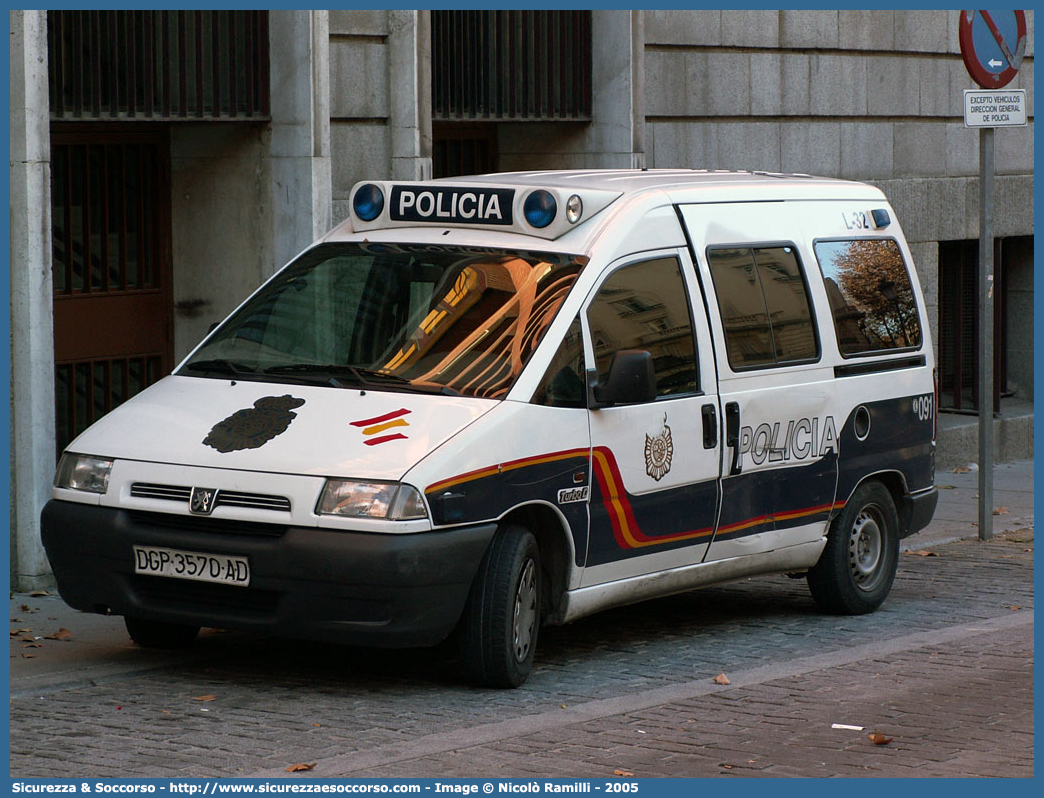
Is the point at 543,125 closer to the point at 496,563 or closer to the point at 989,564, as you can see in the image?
the point at 989,564

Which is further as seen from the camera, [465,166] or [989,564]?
[465,166]

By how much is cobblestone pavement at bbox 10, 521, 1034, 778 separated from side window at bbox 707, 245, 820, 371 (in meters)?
1.36

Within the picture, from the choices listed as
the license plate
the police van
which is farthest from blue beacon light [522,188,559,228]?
the license plate

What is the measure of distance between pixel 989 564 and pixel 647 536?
13.8ft

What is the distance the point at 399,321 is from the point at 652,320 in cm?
111

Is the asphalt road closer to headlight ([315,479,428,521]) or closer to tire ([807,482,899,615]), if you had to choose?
tire ([807,482,899,615])

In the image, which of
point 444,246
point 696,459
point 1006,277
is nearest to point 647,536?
point 696,459

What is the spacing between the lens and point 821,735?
671cm

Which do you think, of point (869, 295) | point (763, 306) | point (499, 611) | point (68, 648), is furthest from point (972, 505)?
point (68, 648)

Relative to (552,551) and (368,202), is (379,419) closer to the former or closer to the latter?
(552,551)

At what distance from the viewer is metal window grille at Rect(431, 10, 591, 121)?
12.8 meters

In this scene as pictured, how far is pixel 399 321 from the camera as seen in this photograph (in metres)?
7.78

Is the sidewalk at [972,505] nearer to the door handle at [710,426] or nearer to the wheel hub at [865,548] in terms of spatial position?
the wheel hub at [865,548]

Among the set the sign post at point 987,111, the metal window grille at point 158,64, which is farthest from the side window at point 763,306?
the metal window grille at point 158,64
